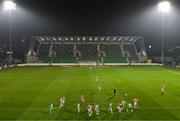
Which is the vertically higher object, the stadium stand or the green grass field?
the stadium stand

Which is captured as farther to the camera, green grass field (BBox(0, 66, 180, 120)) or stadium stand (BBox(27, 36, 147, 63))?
stadium stand (BBox(27, 36, 147, 63))

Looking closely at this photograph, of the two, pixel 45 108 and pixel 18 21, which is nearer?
pixel 45 108

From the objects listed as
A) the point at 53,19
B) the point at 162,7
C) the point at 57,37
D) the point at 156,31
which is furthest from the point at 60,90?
the point at 156,31

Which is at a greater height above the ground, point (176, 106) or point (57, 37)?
point (57, 37)

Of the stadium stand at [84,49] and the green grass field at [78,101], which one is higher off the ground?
the stadium stand at [84,49]

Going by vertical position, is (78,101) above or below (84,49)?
below

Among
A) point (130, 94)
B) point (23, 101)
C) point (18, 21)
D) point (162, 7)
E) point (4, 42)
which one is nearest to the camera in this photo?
point (23, 101)

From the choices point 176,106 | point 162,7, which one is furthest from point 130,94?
point 162,7

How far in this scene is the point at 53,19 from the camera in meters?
92.9

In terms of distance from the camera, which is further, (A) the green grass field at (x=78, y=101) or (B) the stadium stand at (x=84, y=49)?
(B) the stadium stand at (x=84, y=49)

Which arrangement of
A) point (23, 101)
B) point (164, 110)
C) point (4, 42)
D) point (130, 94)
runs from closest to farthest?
point (164, 110) < point (23, 101) < point (130, 94) < point (4, 42)

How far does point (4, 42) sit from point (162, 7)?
5535 cm

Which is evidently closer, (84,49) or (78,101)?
(78,101)

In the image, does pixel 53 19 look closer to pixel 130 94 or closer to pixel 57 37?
pixel 57 37
